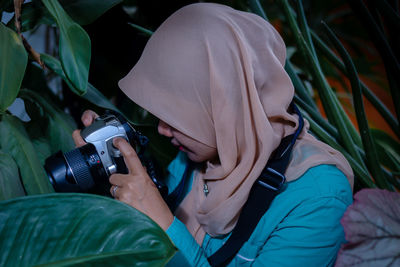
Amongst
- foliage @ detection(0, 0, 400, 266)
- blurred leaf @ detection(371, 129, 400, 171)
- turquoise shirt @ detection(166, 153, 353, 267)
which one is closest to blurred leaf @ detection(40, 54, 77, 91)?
foliage @ detection(0, 0, 400, 266)

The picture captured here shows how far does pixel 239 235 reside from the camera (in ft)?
1.79

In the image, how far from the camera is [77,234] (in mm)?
272

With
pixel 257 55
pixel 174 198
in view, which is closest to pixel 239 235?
pixel 174 198

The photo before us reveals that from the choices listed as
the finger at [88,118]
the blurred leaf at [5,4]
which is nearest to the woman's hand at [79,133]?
the finger at [88,118]

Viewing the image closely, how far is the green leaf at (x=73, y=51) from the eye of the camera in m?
0.41

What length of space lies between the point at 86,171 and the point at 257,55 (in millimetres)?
329

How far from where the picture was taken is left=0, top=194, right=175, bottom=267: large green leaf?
257 mm

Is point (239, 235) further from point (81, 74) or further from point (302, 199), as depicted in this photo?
point (81, 74)

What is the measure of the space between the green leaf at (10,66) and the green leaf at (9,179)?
135 mm

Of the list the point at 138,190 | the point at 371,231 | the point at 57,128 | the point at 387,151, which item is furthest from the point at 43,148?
the point at 387,151

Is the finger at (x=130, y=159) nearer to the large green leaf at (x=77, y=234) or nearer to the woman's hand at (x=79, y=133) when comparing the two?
the woman's hand at (x=79, y=133)

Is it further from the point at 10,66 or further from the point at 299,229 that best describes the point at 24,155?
the point at 299,229

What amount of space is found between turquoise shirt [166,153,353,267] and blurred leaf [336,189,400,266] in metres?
0.30

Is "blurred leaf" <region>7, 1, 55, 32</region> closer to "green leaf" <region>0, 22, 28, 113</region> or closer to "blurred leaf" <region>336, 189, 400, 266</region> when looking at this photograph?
"green leaf" <region>0, 22, 28, 113</region>
